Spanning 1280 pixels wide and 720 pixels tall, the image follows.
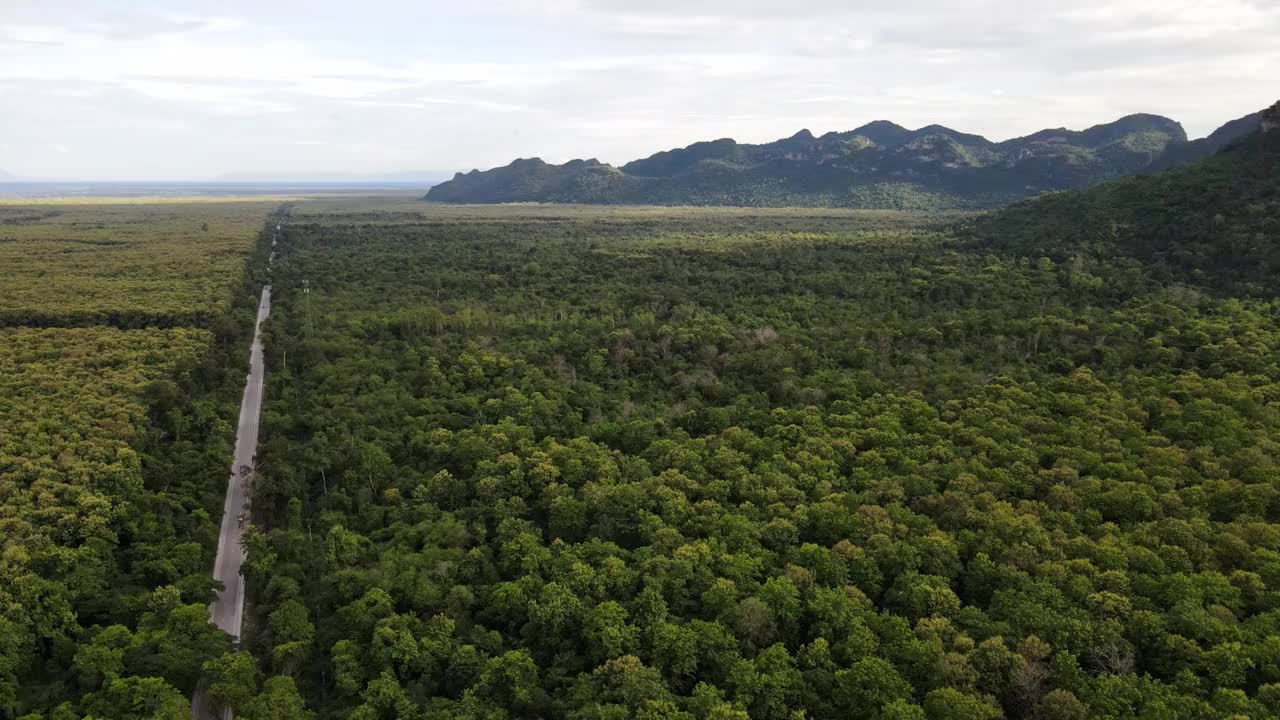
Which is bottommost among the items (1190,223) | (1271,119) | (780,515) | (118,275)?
(780,515)

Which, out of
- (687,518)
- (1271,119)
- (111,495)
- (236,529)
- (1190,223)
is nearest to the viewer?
(687,518)

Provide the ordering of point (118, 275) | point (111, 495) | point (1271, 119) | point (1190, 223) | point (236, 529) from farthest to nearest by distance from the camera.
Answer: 1. point (118, 275)
2. point (1271, 119)
3. point (1190, 223)
4. point (236, 529)
5. point (111, 495)

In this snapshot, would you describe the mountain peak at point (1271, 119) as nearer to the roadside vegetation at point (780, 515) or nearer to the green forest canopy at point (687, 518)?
the green forest canopy at point (687, 518)

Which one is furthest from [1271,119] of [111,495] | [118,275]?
[118,275]

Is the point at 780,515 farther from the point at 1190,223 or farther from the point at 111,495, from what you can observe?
the point at 1190,223

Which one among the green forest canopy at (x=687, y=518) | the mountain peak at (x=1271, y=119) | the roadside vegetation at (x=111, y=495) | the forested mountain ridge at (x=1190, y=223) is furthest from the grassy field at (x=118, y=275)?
the mountain peak at (x=1271, y=119)

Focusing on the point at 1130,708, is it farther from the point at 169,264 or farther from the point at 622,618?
the point at 169,264

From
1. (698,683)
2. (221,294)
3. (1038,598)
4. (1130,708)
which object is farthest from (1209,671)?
(221,294)
